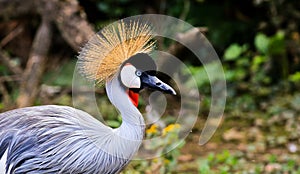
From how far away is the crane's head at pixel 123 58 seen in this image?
3100mm

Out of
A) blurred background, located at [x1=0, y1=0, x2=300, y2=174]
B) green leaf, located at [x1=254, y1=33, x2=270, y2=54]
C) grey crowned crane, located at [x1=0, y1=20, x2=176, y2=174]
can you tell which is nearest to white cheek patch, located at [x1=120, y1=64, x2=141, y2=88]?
grey crowned crane, located at [x1=0, y1=20, x2=176, y2=174]

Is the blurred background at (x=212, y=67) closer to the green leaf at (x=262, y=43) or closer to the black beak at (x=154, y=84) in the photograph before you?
the green leaf at (x=262, y=43)

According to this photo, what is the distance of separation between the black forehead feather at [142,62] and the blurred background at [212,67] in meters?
0.91

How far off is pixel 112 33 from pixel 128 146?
0.51 m

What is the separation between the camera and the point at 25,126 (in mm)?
3176

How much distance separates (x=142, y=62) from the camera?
314 cm

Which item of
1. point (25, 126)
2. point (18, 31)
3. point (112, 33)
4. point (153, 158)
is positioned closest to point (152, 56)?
point (112, 33)

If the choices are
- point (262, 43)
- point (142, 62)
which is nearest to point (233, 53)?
point (262, 43)

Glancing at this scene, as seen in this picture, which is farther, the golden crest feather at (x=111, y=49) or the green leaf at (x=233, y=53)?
the green leaf at (x=233, y=53)

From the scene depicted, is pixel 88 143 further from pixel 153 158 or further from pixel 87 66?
pixel 153 158

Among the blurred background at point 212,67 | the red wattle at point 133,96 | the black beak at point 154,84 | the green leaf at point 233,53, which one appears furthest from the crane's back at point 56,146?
the green leaf at point 233,53

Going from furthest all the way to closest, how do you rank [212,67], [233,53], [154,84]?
1. [233,53]
2. [212,67]
3. [154,84]

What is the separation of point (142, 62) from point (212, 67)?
106 inches

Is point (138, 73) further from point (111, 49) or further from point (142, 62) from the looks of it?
point (111, 49)
